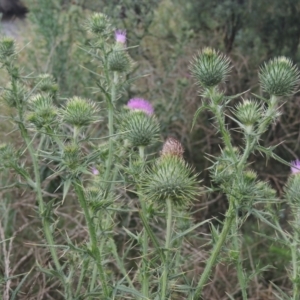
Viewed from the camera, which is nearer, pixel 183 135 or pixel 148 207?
pixel 148 207

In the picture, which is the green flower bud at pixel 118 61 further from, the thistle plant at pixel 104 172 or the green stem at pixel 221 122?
the green stem at pixel 221 122

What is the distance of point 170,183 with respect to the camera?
5.56ft

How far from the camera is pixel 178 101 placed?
190 inches

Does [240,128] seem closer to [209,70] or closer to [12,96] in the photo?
[209,70]

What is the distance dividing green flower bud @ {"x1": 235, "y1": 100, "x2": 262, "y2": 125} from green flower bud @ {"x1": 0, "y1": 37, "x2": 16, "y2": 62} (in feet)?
2.79

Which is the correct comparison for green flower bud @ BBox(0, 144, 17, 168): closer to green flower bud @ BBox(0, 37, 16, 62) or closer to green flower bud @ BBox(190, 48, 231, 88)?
green flower bud @ BBox(0, 37, 16, 62)

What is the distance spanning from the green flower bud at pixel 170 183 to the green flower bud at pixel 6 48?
74 cm

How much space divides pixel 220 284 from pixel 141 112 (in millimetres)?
2132

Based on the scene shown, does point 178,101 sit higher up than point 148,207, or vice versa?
point 148,207

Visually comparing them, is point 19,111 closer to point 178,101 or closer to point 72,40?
point 178,101

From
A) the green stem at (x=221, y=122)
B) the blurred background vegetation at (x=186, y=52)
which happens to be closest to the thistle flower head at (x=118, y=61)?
the green stem at (x=221, y=122)

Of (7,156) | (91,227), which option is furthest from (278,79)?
(7,156)

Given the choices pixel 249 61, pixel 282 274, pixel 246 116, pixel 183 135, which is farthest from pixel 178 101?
pixel 246 116

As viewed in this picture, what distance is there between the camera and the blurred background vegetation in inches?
197
